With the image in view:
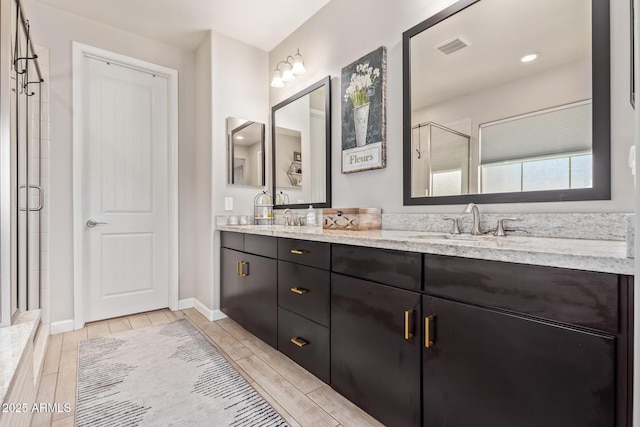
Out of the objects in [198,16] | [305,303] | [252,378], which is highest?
[198,16]

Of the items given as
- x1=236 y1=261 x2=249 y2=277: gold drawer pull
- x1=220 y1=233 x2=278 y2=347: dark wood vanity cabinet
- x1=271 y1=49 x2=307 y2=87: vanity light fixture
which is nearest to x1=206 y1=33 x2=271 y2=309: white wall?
x1=220 y1=233 x2=278 y2=347: dark wood vanity cabinet

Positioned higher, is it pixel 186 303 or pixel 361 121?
pixel 361 121

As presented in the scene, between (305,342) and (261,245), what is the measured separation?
734 millimetres

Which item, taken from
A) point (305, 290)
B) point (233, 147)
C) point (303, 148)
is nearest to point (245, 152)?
point (233, 147)

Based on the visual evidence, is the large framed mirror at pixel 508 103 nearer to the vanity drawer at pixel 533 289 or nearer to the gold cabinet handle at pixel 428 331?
the vanity drawer at pixel 533 289

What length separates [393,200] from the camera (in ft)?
6.49

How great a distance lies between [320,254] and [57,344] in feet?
7.16

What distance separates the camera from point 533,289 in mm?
867

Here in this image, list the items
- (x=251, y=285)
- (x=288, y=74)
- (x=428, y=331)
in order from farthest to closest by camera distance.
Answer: (x=288, y=74)
(x=251, y=285)
(x=428, y=331)

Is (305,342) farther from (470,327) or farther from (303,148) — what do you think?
(303,148)

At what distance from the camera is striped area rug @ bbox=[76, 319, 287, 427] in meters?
1.44

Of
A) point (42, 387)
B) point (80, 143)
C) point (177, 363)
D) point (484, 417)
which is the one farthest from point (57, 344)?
point (484, 417)

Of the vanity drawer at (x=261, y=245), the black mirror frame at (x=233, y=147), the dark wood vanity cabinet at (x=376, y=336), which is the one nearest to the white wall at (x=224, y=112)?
the black mirror frame at (x=233, y=147)

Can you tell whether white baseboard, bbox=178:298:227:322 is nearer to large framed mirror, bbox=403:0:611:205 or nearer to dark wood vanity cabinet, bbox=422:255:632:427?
large framed mirror, bbox=403:0:611:205
